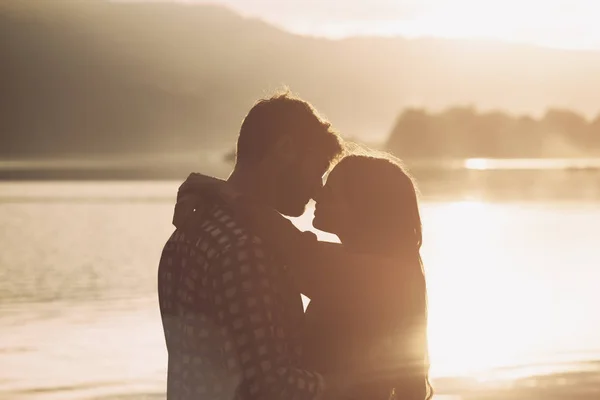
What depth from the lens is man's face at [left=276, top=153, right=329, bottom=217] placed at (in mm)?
4270

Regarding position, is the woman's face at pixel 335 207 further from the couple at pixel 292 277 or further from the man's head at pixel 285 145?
the man's head at pixel 285 145

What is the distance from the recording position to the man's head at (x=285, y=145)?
424 centimetres

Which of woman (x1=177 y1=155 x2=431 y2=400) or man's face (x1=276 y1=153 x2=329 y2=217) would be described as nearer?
man's face (x1=276 y1=153 x2=329 y2=217)

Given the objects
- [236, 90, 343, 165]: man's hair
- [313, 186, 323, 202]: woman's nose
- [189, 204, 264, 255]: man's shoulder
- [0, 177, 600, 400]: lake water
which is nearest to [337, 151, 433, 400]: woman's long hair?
[313, 186, 323, 202]: woman's nose

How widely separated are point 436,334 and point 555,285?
6.68 metres

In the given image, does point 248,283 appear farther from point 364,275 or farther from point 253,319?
point 364,275

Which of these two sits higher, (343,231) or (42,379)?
(343,231)

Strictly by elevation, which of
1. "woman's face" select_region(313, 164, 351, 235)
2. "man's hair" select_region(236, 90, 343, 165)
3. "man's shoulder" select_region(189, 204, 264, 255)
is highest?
"man's hair" select_region(236, 90, 343, 165)

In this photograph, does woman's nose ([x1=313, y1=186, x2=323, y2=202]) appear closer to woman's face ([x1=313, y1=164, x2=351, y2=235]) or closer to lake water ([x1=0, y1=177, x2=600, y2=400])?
woman's face ([x1=313, y1=164, x2=351, y2=235])

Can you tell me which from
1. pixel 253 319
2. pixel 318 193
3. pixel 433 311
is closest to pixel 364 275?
pixel 318 193

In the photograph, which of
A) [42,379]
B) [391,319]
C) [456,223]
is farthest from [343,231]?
[456,223]

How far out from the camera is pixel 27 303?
64.6 feet

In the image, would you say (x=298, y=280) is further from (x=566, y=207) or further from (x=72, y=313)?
(x=566, y=207)

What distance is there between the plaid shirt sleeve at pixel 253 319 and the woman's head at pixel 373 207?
0.98 meters
